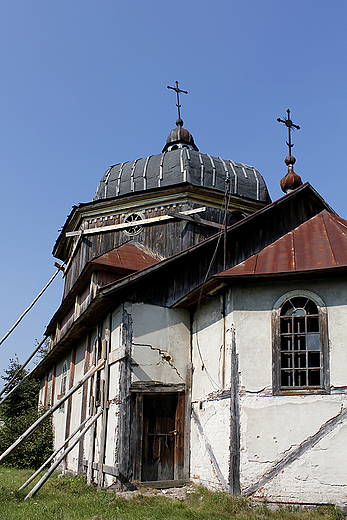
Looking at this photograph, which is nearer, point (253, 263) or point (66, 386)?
point (253, 263)

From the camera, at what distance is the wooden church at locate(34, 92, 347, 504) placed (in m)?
8.48

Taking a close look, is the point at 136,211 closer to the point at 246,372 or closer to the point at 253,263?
the point at 253,263

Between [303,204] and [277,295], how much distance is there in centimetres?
394

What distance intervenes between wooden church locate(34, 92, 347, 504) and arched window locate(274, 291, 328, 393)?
2 cm

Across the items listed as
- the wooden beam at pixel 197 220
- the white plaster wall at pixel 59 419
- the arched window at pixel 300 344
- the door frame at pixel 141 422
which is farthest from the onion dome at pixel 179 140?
the arched window at pixel 300 344

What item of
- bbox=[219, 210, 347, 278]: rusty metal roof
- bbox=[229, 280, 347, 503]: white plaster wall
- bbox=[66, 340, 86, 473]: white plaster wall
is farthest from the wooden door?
bbox=[66, 340, 86, 473]: white plaster wall

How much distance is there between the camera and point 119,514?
25.7 feet

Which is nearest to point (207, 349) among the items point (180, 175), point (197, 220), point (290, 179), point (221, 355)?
point (221, 355)

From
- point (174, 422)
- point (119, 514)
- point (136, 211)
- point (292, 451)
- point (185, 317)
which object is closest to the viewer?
point (119, 514)

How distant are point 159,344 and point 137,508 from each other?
11.2 feet

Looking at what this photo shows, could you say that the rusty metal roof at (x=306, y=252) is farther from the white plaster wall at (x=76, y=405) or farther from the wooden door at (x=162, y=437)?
the white plaster wall at (x=76, y=405)

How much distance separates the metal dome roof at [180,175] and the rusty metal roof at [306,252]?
5.62m

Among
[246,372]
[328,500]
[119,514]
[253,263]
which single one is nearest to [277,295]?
[253,263]

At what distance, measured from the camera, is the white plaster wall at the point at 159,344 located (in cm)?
1056
